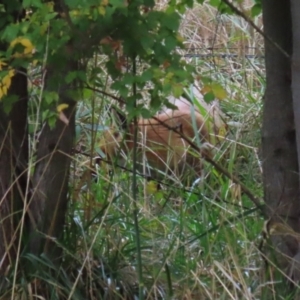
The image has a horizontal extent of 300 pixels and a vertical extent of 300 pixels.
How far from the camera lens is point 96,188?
124 inches

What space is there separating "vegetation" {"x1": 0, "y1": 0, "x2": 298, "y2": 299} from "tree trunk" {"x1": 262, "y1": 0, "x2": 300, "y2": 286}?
0.31 feet

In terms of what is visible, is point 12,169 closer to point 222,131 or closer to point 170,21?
point 170,21

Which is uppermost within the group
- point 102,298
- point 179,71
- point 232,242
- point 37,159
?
point 179,71

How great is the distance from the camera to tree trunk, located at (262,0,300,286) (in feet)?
7.61

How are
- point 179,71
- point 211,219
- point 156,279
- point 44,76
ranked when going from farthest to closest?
1. point 211,219
2. point 156,279
3. point 44,76
4. point 179,71

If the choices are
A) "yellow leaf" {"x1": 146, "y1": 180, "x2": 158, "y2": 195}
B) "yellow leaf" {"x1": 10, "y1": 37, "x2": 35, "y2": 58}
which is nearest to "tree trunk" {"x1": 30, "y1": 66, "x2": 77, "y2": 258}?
"yellow leaf" {"x1": 10, "y1": 37, "x2": 35, "y2": 58}

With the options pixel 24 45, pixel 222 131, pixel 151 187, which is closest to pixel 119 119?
pixel 151 187

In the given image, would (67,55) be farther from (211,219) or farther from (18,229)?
(211,219)

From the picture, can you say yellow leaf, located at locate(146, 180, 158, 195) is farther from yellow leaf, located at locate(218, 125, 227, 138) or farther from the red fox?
yellow leaf, located at locate(218, 125, 227, 138)

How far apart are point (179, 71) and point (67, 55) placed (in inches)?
13.0

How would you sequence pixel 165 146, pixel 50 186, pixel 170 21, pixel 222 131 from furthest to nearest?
pixel 222 131
pixel 165 146
pixel 50 186
pixel 170 21

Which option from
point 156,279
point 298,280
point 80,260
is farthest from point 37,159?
point 298,280

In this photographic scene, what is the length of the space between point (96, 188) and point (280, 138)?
1.05 metres

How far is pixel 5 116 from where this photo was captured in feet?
8.31
